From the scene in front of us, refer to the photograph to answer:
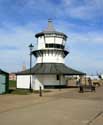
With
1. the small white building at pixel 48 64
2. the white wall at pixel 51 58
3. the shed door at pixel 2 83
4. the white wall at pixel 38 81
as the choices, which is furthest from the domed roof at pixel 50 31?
the shed door at pixel 2 83

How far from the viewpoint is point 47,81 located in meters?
47.4

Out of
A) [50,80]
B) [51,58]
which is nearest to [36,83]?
[50,80]

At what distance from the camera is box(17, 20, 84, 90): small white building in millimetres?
46250

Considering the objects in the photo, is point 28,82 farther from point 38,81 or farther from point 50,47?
point 50,47

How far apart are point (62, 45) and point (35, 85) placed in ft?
26.2

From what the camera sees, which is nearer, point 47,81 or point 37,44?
point 47,81

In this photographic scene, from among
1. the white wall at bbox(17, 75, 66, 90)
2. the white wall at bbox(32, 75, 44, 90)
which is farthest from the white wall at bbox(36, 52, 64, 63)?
the white wall at bbox(32, 75, 44, 90)

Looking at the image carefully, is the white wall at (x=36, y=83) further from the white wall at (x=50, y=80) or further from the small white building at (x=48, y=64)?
the white wall at (x=50, y=80)

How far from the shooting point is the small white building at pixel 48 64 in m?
46.2

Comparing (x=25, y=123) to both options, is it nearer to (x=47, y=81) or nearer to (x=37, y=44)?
(x=47, y=81)

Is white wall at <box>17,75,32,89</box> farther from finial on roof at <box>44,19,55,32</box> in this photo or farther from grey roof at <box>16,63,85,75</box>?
finial on roof at <box>44,19,55,32</box>

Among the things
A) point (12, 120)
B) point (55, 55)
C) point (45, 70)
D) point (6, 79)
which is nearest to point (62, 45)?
point (55, 55)

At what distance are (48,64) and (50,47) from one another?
270 cm

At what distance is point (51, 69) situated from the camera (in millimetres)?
46531
